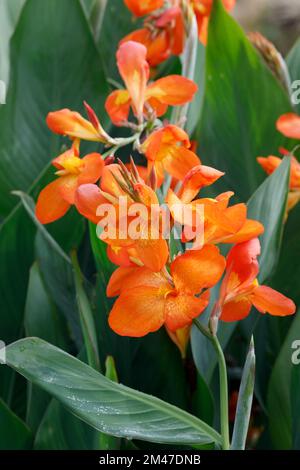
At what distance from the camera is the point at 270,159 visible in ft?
2.61

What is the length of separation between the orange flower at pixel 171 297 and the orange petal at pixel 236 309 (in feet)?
0.23

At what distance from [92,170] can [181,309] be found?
0.49ft

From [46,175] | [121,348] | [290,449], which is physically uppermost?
[46,175]

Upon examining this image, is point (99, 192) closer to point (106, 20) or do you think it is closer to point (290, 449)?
point (290, 449)

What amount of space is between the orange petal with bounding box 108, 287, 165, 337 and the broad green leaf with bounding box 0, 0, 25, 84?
1.89 ft

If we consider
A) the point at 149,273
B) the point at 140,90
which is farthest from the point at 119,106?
the point at 149,273

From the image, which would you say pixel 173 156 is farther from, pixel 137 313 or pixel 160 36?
pixel 160 36

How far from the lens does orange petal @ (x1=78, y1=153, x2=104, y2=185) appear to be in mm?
650

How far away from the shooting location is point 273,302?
0.62 meters

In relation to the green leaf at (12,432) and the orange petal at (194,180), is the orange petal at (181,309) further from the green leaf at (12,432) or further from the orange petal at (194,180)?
the green leaf at (12,432)

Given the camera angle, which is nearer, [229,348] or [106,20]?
[229,348]

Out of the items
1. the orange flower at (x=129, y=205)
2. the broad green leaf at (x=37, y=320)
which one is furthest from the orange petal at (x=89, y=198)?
the broad green leaf at (x=37, y=320)
